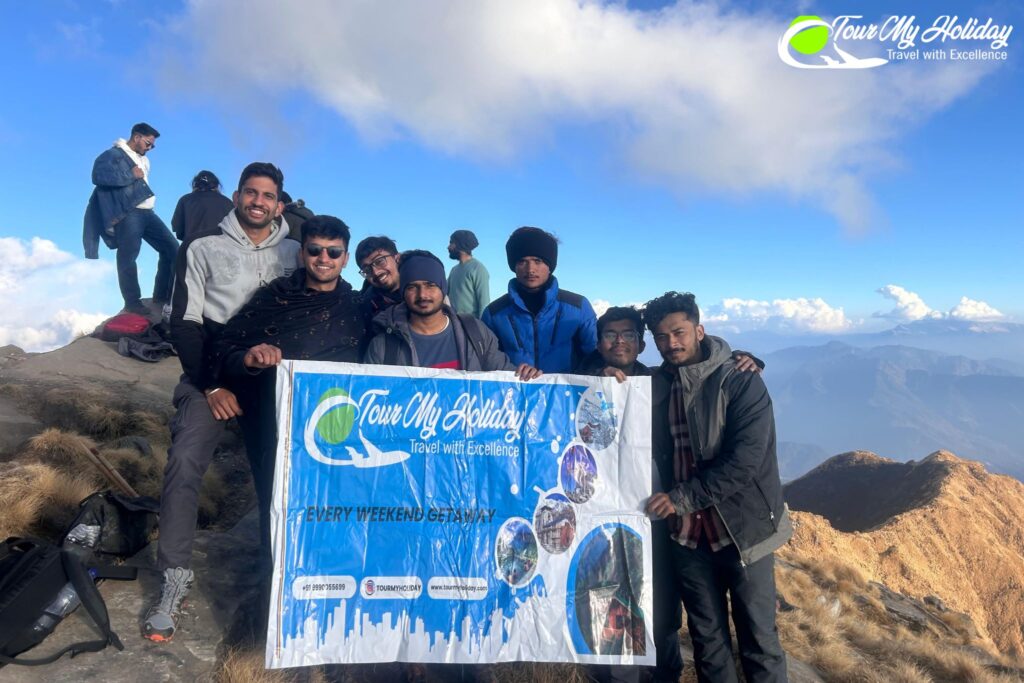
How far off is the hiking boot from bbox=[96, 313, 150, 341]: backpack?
10.2 m

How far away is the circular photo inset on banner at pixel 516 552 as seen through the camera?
14.2ft

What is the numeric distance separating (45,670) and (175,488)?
1.28 m

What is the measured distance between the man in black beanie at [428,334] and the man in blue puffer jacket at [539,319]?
2.61ft

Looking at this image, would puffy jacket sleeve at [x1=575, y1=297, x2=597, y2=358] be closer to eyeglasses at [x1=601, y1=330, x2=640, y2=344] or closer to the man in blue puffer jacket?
the man in blue puffer jacket

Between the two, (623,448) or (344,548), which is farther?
(623,448)

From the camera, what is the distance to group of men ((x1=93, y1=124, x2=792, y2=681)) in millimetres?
4184

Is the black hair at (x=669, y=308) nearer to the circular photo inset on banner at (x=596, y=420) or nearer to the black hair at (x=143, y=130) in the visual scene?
the circular photo inset on banner at (x=596, y=420)

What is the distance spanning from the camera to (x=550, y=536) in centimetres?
439

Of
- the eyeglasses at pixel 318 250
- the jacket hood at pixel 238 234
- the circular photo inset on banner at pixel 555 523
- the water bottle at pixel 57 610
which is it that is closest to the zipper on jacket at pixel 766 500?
the circular photo inset on banner at pixel 555 523

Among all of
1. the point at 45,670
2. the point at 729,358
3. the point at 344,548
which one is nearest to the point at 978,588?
the point at 729,358

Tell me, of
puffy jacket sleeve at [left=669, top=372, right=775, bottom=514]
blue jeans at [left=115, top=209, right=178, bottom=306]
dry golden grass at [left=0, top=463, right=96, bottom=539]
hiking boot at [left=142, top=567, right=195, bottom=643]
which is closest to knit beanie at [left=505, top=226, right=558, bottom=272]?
puffy jacket sleeve at [left=669, top=372, right=775, bottom=514]

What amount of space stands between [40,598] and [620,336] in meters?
4.64

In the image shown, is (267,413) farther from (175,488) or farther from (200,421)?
(175,488)

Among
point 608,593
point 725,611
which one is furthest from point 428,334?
point 725,611
